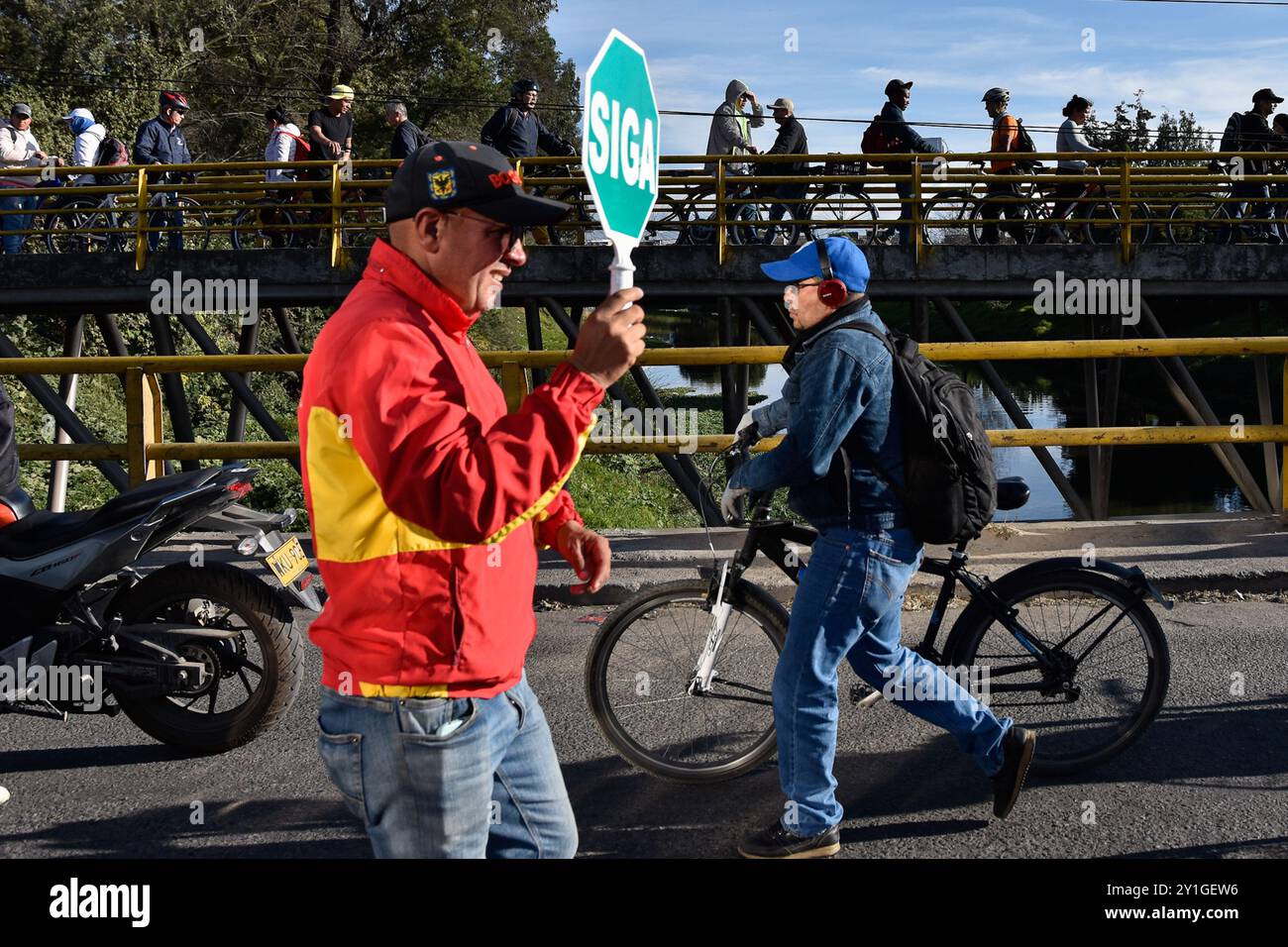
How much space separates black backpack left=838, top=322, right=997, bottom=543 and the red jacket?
5.83 feet

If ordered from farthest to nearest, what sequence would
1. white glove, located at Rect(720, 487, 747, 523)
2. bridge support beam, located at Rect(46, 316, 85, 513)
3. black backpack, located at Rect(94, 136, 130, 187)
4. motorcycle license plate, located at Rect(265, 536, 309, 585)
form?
black backpack, located at Rect(94, 136, 130, 187) → bridge support beam, located at Rect(46, 316, 85, 513) → motorcycle license plate, located at Rect(265, 536, 309, 585) → white glove, located at Rect(720, 487, 747, 523)

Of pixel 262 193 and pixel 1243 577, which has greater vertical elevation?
pixel 262 193

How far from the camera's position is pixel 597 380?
2109 mm

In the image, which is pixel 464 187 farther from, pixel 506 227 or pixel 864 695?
pixel 864 695

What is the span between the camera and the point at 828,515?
3777mm

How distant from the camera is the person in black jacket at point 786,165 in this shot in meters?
14.2

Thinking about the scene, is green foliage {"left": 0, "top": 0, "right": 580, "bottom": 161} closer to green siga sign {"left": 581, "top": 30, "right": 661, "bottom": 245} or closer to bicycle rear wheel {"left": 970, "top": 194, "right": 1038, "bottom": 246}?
bicycle rear wheel {"left": 970, "top": 194, "right": 1038, "bottom": 246}

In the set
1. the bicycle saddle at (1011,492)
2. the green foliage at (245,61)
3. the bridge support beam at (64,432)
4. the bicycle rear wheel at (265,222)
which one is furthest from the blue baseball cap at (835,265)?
the green foliage at (245,61)

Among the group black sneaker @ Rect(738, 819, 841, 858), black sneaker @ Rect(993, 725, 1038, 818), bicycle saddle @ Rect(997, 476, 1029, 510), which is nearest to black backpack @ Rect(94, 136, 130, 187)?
bicycle saddle @ Rect(997, 476, 1029, 510)

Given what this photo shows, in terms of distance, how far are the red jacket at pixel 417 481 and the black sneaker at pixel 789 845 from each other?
174 cm

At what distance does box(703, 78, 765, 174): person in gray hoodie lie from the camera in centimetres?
1395

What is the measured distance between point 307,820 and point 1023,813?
2.31m
